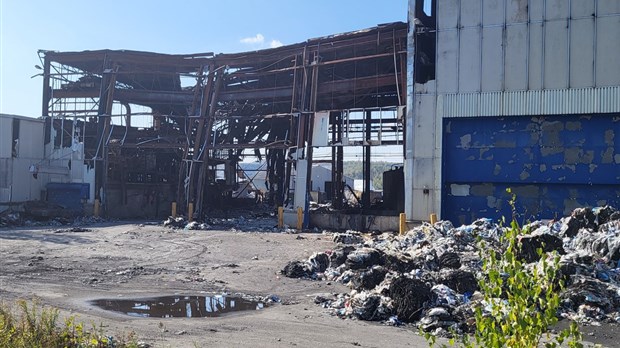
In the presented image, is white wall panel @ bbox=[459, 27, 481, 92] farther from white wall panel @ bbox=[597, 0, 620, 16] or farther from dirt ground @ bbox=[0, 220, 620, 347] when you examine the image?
dirt ground @ bbox=[0, 220, 620, 347]

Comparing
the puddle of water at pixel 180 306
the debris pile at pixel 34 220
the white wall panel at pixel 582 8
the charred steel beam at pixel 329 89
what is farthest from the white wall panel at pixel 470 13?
the debris pile at pixel 34 220

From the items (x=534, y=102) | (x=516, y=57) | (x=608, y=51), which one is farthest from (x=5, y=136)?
(x=608, y=51)

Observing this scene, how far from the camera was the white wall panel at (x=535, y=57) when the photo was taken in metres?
18.9

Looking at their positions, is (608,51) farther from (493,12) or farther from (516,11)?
(493,12)

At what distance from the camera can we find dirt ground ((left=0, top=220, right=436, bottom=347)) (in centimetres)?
796

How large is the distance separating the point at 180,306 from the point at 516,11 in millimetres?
15371

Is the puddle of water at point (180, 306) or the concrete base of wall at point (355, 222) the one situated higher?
the concrete base of wall at point (355, 222)

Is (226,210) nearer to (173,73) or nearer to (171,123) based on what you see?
(171,123)

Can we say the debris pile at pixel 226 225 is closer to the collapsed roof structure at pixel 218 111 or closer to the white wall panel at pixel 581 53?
the collapsed roof structure at pixel 218 111

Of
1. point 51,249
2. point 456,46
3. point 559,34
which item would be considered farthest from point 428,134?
point 51,249

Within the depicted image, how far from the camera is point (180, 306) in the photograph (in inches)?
401

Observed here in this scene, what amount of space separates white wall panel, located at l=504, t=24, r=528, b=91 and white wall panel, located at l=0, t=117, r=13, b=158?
2404 centimetres

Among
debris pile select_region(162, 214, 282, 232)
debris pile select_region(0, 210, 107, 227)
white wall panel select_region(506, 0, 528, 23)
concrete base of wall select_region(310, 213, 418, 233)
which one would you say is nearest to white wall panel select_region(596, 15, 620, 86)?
white wall panel select_region(506, 0, 528, 23)

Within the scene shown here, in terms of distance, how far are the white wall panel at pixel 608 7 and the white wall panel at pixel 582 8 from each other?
233mm
